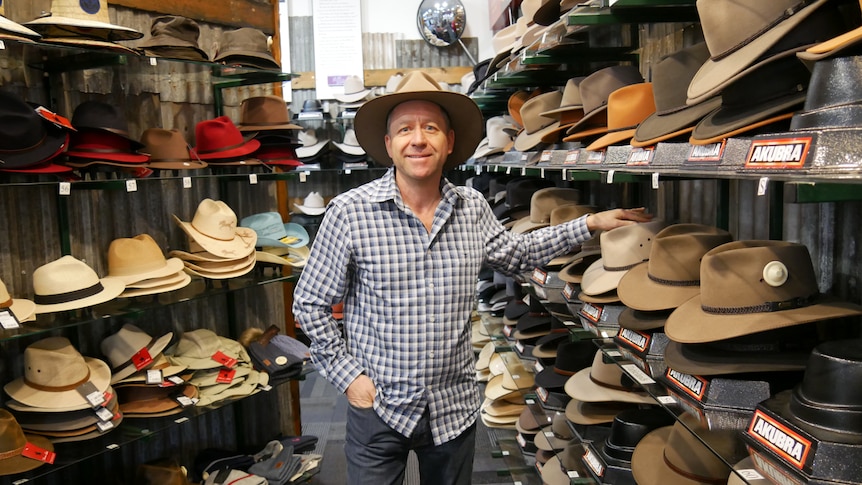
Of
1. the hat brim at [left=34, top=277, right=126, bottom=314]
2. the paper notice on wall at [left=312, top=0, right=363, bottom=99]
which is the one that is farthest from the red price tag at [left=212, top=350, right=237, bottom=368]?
the paper notice on wall at [left=312, top=0, right=363, bottom=99]

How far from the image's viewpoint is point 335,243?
257cm

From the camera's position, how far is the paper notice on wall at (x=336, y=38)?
878 centimetres

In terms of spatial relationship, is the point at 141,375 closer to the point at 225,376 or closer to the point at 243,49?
the point at 225,376

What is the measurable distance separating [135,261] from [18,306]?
2.16 ft

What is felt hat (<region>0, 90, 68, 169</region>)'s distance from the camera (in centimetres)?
307

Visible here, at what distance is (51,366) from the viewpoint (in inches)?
129

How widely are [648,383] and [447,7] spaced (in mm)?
7312

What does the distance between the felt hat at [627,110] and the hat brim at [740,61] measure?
0.74 metres

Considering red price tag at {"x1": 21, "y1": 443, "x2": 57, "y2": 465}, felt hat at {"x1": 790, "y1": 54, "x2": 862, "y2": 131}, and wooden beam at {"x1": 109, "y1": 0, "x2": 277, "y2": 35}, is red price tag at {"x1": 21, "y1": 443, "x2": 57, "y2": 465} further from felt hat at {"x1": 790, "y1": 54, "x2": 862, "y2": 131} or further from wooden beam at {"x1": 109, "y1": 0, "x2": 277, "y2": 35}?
felt hat at {"x1": 790, "y1": 54, "x2": 862, "y2": 131}

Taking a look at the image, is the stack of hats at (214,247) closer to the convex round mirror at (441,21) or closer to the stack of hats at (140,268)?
the stack of hats at (140,268)

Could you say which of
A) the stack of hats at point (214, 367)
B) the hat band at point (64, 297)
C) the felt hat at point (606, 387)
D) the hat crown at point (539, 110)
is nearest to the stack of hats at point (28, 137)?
the hat band at point (64, 297)

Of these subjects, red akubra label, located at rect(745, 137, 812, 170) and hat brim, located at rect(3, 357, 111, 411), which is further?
hat brim, located at rect(3, 357, 111, 411)

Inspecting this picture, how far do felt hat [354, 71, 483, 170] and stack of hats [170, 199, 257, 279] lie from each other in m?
1.39

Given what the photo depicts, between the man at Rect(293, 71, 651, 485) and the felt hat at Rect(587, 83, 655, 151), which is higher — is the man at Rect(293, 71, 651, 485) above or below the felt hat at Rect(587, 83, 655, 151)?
below
